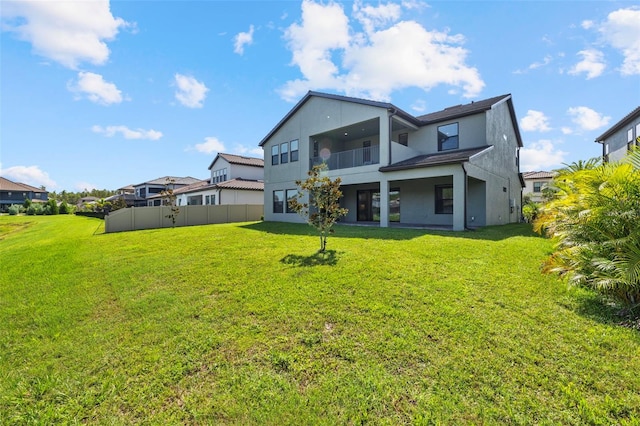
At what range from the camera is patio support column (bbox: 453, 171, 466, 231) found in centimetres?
1208

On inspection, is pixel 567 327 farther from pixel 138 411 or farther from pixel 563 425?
pixel 138 411

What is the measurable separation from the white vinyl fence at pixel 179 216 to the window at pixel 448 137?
1573cm

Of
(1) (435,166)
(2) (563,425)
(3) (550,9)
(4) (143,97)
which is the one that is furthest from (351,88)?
(2) (563,425)

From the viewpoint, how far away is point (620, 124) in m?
19.1

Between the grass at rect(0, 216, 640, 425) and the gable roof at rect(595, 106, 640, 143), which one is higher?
the gable roof at rect(595, 106, 640, 143)

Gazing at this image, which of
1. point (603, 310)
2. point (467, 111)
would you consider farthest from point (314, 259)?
point (467, 111)

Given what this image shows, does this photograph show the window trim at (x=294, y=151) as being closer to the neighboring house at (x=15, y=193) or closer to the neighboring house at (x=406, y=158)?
the neighboring house at (x=406, y=158)

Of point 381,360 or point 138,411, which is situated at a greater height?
point 381,360

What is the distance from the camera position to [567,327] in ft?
13.0

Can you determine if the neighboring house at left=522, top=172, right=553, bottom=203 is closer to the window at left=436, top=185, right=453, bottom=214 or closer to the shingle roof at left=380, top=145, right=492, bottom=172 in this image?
the window at left=436, top=185, right=453, bottom=214

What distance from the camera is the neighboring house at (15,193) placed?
5856 cm

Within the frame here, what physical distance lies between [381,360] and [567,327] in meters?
2.67

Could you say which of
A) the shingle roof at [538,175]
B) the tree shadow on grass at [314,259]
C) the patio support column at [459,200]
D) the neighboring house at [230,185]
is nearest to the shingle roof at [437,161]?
the patio support column at [459,200]

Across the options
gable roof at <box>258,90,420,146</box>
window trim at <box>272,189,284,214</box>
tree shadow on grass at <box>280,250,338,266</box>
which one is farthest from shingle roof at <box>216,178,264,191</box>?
tree shadow on grass at <box>280,250,338,266</box>
